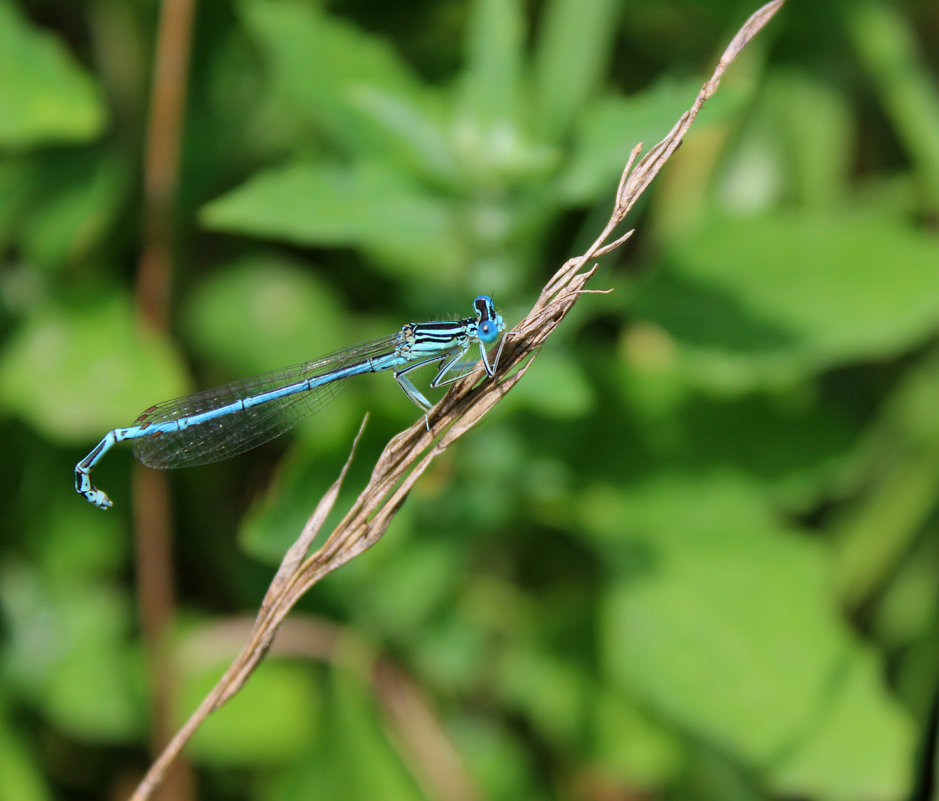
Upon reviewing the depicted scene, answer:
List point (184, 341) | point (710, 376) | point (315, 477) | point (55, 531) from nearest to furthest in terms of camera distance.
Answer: point (315, 477)
point (710, 376)
point (55, 531)
point (184, 341)

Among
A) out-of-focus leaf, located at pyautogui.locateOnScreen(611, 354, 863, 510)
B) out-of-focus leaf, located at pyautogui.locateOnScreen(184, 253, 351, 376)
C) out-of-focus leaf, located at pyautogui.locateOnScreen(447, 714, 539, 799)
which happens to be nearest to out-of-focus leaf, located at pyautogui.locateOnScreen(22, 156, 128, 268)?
out-of-focus leaf, located at pyautogui.locateOnScreen(184, 253, 351, 376)

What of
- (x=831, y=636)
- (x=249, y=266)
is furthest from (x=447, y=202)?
(x=831, y=636)

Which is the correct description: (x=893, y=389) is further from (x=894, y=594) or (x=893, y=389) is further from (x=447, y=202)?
(x=447, y=202)

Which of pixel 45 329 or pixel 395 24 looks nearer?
pixel 45 329

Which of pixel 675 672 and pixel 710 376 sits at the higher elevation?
pixel 710 376

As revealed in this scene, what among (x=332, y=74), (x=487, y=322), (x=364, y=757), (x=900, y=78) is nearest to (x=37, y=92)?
(x=332, y=74)

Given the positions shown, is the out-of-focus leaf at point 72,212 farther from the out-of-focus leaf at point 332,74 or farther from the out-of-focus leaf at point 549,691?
the out-of-focus leaf at point 549,691
